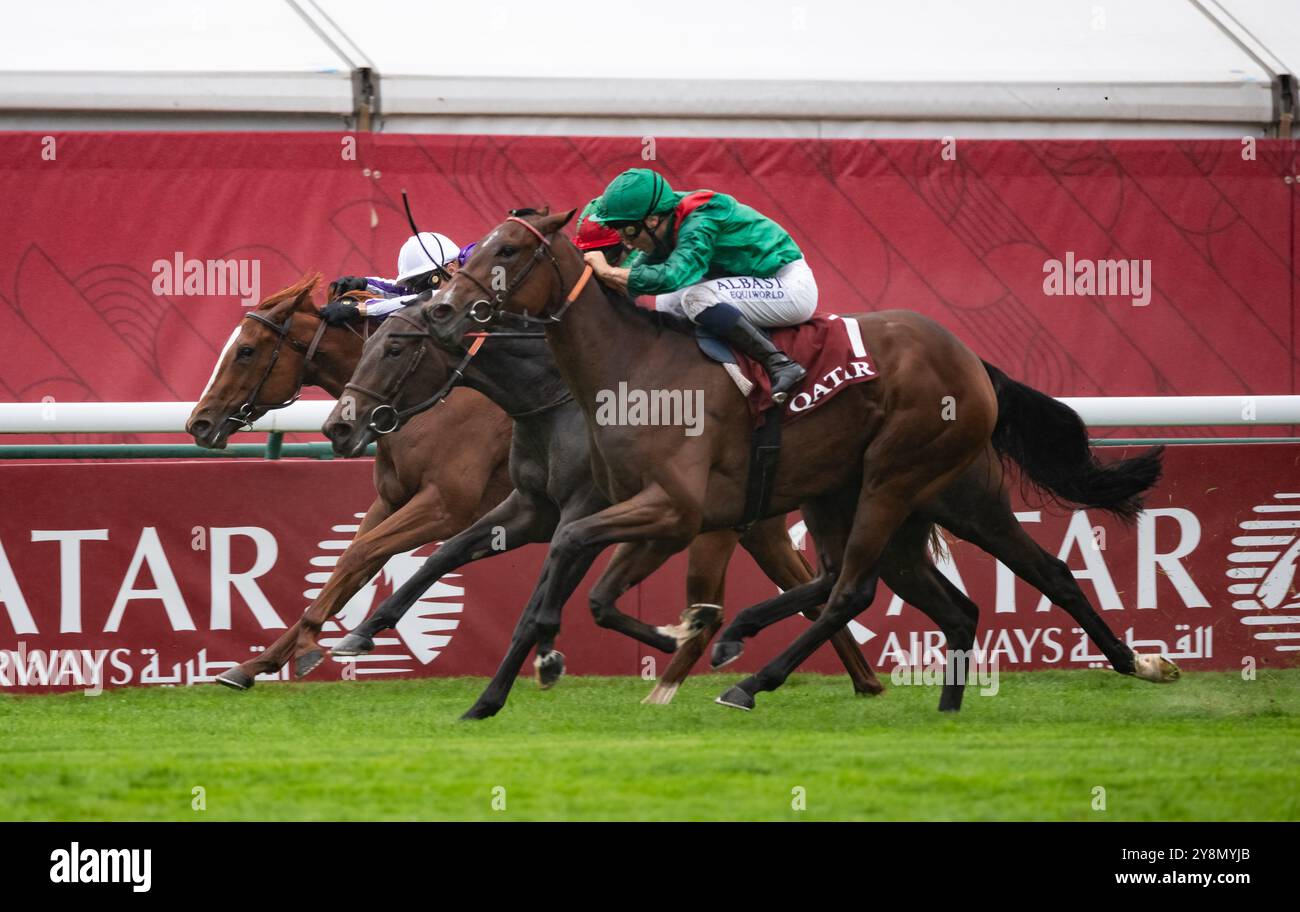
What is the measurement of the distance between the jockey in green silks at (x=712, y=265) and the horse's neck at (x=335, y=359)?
1.36 metres

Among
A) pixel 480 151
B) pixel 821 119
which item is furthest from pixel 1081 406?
pixel 480 151

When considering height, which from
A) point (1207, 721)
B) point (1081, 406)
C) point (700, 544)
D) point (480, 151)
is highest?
point (480, 151)

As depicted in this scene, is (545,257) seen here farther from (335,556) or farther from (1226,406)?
(1226,406)

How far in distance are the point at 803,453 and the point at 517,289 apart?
3.61ft

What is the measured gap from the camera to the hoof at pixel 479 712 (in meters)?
6.30

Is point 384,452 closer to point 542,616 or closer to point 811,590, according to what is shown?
point 542,616

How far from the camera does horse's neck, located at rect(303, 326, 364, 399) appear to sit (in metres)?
7.42

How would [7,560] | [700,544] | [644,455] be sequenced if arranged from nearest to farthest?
1. [644,455]
2. [700,544]
3. [7,560]

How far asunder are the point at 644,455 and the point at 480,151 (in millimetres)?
3289

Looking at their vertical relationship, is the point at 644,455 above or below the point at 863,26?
below

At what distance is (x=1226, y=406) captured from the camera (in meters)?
7.89
